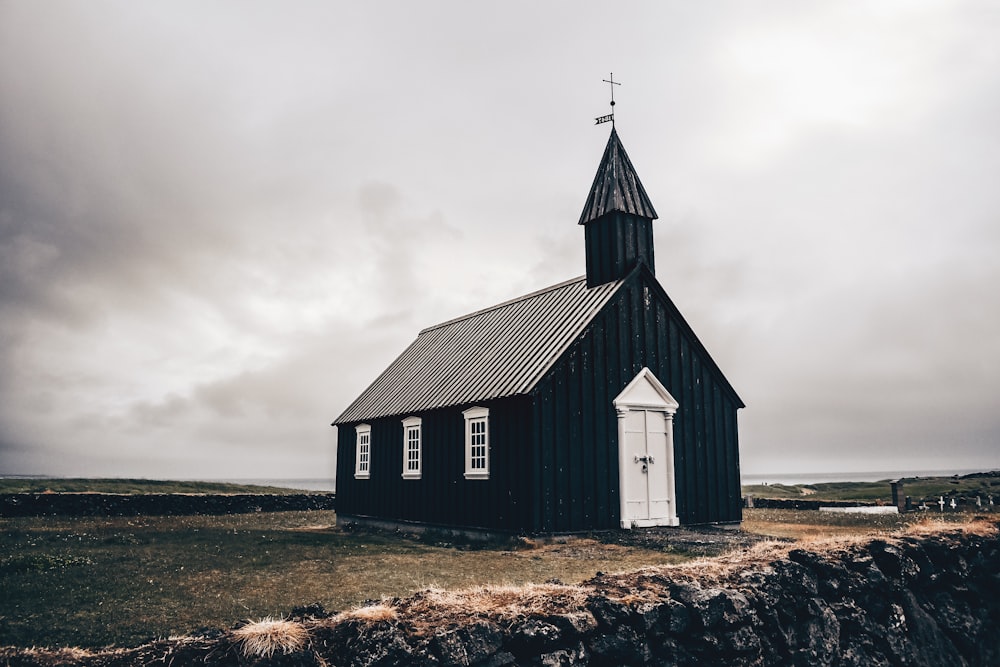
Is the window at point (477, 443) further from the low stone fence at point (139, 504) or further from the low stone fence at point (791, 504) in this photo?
the low stone fence at point (791, 504)

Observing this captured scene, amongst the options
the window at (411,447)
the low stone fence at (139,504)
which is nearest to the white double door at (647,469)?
the window at (411,447)

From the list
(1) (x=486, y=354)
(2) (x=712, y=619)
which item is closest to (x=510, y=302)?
(1) (x=486, y=354)

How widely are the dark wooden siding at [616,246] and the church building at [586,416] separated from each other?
4 centimetres

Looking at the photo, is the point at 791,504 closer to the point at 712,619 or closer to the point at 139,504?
the point at 712,619

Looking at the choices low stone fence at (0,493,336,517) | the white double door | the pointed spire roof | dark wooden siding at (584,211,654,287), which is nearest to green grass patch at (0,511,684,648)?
the white double door

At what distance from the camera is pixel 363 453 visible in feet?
90.3

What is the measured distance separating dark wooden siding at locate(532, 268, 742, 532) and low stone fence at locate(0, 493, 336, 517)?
2066 centimetres

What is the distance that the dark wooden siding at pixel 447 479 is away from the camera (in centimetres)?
1894

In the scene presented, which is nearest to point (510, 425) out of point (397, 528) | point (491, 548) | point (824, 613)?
point (491, 548)

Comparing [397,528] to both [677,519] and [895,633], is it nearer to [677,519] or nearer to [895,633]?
[677,519]

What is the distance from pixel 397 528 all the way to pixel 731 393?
11.1 metres

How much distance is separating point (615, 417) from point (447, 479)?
5.14 metres

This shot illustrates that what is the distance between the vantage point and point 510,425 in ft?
63.4

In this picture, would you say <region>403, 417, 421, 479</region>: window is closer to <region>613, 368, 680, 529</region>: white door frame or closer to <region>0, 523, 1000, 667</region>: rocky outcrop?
<region>613, 368, 680, 529</region>: white door frame
